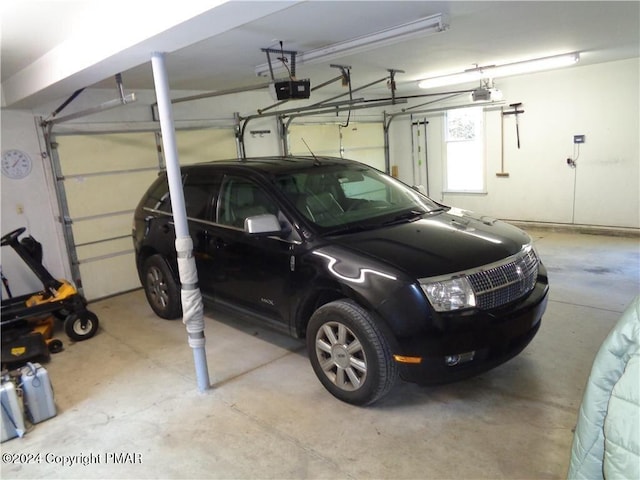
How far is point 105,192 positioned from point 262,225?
11.6 ft

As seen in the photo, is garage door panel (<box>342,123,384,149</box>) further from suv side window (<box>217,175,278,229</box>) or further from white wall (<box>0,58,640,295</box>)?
suv side window (<box>217,175,278,229</box>)

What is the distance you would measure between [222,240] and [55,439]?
182 cm

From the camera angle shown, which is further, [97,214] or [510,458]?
[97,214]

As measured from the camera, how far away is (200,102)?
6.70m

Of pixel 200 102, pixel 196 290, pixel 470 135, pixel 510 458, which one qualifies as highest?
pixel 200 102

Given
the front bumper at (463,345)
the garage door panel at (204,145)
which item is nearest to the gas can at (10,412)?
the front bumper at (463,345)

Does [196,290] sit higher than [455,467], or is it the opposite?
[196,290]

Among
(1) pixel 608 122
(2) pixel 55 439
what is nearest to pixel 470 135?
(1) pixel 608 122

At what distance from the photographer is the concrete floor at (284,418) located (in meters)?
2.55

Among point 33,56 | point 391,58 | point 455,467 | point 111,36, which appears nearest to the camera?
point 455,467

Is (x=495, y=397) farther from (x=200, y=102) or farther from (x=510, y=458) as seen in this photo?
(x=200, y=102)

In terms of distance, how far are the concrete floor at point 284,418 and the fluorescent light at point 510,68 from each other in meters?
3.26

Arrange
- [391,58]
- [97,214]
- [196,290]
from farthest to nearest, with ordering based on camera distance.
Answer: [97,214] → [391,58] → [196,290]

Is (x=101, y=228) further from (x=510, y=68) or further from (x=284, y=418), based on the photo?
(x=510, y=68)
